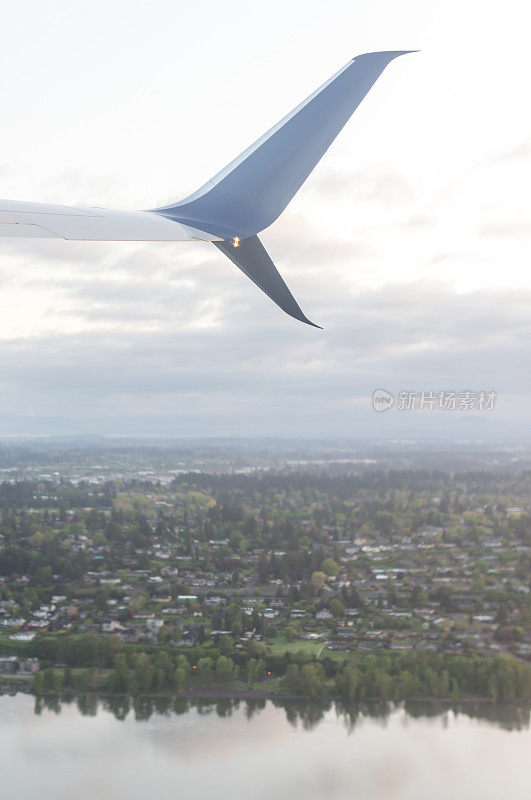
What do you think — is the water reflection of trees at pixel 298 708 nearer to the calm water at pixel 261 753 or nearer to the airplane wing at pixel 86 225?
the calm water at pixel 261 753

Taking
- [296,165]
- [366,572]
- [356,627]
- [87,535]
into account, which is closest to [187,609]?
[356,627]

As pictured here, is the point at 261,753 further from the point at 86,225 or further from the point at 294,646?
the point at 86,225

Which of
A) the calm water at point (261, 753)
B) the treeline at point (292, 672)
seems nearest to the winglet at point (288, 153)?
the calm water at point (261, 753)

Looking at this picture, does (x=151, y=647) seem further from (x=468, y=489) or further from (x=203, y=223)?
(x=468, y=489)

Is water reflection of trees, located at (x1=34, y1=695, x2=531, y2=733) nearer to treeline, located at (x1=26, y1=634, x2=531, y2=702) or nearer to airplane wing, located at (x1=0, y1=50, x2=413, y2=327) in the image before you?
treeline, located at (x1=26, y1=634, x2=531, y2=702)

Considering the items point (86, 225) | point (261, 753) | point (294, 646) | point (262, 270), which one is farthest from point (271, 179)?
point (294, 646)

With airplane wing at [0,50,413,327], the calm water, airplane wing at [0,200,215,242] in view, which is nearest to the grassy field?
the calm water
